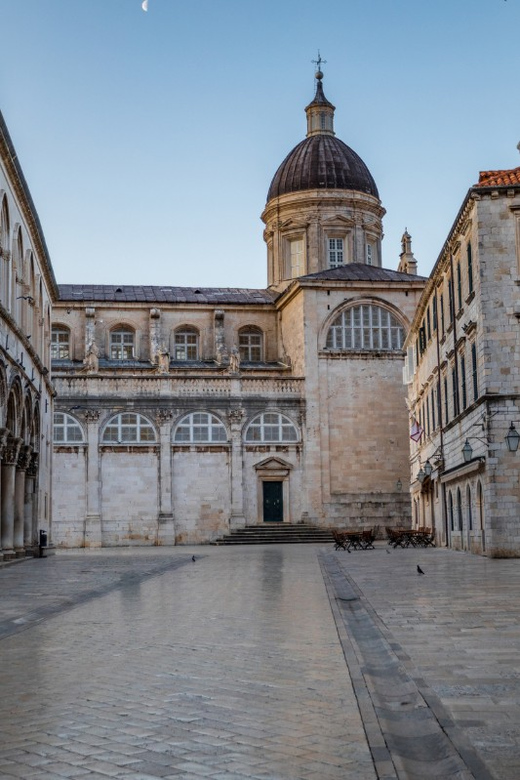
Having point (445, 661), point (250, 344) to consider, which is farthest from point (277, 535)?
point (445, 661)

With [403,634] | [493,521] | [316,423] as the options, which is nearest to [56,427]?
[316,423]

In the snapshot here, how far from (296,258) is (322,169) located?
19.6ft

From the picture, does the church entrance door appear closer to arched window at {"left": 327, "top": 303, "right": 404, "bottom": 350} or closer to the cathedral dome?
arched window at {"left": 327, "top": 303, "right": 404, "bottom": 350}

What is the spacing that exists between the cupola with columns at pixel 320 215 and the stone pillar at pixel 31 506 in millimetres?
32354

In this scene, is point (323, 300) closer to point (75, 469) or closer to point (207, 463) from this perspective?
point (207, 463)

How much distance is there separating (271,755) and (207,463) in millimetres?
48863

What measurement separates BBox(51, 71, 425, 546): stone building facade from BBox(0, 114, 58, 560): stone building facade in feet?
35.3

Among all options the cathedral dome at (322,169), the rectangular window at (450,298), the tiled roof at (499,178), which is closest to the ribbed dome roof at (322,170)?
the cathedral dome at (322,169)

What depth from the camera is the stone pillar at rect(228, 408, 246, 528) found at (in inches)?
2137

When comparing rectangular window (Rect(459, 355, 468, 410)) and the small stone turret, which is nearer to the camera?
rectangular window (Rect(459, 355, 468, 410))

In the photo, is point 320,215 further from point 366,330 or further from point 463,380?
point 463,380

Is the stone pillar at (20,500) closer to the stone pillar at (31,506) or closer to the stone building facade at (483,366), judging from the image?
the stone pillar at (31,506)

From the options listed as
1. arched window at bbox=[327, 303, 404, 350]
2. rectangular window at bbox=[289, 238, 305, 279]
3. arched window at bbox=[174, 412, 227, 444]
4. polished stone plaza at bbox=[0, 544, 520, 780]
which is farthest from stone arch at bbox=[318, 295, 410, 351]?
polished stone plaza at bbox=[0, 544, 520, 780]

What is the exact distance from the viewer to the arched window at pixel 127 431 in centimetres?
5409
